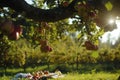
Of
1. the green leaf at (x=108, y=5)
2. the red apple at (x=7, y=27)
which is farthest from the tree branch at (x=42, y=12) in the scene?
the green leaf at (x=108, y=5)

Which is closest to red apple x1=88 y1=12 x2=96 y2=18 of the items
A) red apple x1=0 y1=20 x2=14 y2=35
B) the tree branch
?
the tree branch

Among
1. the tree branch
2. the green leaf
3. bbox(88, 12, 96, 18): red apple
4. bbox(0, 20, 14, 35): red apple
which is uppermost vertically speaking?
the tree branch

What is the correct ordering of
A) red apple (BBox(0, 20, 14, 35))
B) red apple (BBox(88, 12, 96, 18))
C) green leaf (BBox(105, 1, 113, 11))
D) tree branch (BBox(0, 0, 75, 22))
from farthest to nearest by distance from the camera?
tree branch (BBox(0, 0, 75, 22))
red apple (BBox(88, 12, 96, 18))
red apple (BBox(0, 20, 14, 35))
green leaf (BBox(105, 1, 113, 11))

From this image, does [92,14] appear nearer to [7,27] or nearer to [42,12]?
[42,12]

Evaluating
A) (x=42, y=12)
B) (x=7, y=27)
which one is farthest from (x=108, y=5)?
(x=42, y=12)

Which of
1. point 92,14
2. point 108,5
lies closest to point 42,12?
point 92,14

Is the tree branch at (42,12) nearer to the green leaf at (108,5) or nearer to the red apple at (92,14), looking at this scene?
the red apple at (92,14)

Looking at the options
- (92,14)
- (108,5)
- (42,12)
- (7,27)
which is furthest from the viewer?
(42,12)

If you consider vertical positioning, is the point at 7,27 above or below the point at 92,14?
below

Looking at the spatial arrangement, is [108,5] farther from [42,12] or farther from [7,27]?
[42,12]

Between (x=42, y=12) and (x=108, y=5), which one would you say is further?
(x=42, y=12)

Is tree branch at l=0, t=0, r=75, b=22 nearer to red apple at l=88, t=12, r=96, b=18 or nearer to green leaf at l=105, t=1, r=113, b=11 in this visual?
red apple at l=88, t=12, r=96, b=18

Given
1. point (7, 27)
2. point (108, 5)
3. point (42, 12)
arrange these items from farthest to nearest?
point (42, 12) → point (7, 27) → point (108, 5)

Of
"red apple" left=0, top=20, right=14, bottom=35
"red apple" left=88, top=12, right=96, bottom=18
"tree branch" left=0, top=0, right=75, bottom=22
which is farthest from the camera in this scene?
"tree branch" left=0, top=0, right=75, bottom=22
